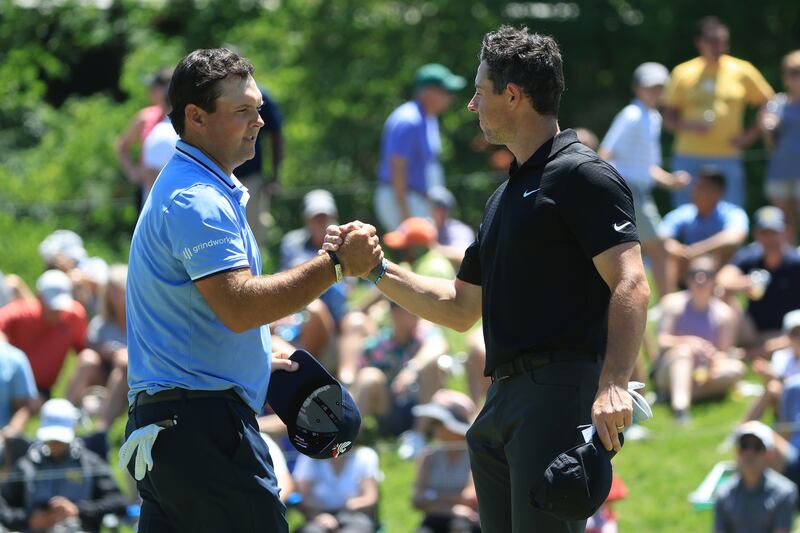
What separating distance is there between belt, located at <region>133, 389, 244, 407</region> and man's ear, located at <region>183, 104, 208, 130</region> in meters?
0.82

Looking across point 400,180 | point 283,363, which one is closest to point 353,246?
point 283,363

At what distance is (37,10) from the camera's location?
21031mm

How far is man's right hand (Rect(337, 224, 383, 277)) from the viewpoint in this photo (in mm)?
4664

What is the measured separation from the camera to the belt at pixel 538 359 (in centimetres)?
448

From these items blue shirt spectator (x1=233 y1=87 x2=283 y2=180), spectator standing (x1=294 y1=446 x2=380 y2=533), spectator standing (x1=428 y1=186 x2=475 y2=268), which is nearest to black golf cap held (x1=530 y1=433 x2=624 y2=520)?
spectator standing (x1=294 y1=446 x2=380 y2=533)

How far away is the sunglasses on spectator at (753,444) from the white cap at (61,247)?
6.01 m

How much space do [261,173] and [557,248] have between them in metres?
5.07

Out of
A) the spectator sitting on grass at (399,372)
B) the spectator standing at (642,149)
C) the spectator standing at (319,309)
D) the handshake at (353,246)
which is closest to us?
the handshake at (353,246)

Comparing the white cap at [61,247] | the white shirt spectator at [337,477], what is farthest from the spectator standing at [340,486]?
the white cap at [61,247]

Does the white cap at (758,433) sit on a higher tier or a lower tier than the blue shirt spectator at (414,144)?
lower

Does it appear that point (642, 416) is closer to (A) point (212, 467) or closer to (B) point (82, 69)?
(A) point (212, 467)

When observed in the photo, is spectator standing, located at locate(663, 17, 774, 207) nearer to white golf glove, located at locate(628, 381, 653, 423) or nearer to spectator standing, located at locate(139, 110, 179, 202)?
spectator standing, located at locate(139, 110, 179, 202)

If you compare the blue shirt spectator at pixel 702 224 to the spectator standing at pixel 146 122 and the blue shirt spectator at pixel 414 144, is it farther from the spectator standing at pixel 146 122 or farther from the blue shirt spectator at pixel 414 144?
the spectator standing at pixel 146 122

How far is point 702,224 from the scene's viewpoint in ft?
38.5
